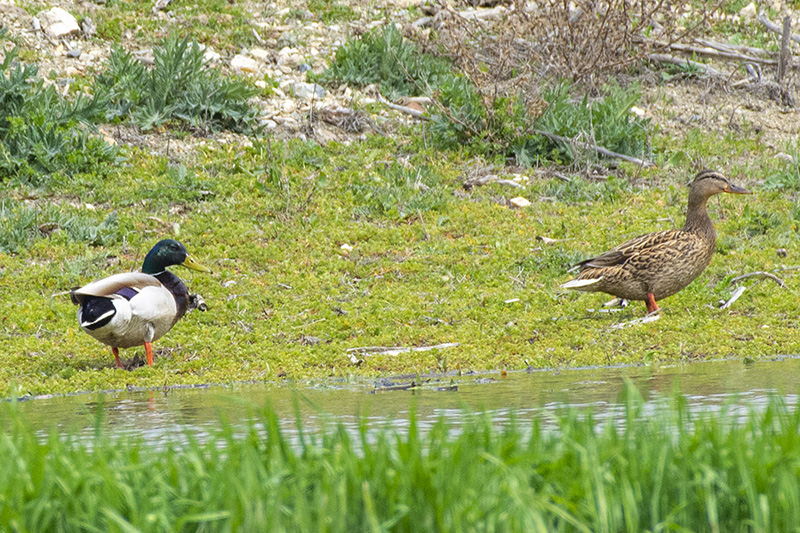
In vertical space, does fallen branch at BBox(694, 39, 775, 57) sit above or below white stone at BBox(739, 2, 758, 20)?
below

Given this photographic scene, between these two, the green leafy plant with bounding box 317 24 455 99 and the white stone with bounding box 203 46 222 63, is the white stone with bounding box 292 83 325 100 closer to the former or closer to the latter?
Result: the green leafy plant with bounding box 317 24 455 99

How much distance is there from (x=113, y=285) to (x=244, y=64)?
850 cm

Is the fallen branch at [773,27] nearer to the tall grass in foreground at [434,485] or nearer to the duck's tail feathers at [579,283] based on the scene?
the duck's tail feathers at [579,283]

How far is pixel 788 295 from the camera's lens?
924 cm

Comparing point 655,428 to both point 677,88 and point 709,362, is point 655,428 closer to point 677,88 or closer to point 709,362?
point 709,362

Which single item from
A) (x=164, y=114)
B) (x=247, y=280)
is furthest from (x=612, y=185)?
(x=164, y=114)

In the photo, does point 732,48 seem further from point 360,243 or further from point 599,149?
point 360,243

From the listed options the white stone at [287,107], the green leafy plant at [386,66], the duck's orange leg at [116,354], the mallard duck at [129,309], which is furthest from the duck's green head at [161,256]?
the green leafy plant at [386,66]

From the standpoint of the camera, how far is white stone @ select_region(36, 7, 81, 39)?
15.7m

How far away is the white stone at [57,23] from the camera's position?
1574 cm

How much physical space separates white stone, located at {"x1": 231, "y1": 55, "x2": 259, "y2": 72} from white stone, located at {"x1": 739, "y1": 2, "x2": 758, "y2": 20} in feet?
30.2

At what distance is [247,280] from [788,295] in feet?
17.6

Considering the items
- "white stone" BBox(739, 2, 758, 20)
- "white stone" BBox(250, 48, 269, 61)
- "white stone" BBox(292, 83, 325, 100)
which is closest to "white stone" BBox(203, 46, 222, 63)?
"white stone" BBox(250, 48, 269, 61)

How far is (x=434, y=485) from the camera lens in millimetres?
2941
